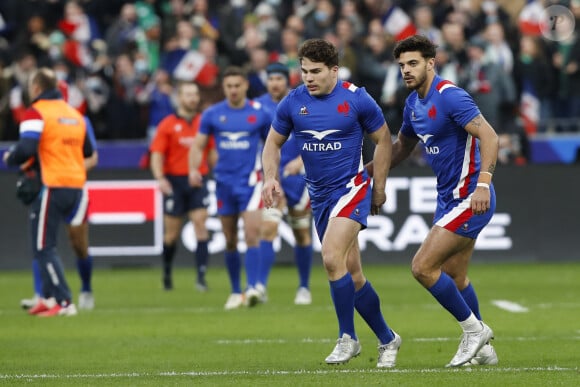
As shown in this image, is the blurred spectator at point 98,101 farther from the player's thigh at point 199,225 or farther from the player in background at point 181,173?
the player's thigh at point 199,225

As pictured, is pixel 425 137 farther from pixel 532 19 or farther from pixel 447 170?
pixel 532 19

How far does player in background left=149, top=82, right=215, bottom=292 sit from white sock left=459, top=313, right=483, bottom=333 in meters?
7.95

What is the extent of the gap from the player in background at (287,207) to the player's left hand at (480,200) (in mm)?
6173

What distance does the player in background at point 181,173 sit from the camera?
17203 millimetres

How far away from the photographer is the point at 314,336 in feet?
39.4

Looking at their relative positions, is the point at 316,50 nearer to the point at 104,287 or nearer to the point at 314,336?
the point at 314,336

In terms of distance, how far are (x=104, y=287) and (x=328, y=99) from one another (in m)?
8.59

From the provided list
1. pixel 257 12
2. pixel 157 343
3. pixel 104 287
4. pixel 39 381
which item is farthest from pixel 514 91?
pixel 39 381

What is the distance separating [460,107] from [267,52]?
13173 millimetres

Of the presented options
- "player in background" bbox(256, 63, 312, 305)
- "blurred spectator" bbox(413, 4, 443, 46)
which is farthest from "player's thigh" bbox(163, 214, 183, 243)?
"blurred spectator" bbox(413, 4, 443, 46)

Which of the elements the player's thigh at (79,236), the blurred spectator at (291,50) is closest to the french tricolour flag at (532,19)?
the blurred spectator at (291,50)

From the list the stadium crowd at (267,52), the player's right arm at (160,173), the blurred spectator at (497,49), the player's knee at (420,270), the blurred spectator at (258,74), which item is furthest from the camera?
the blurred spectator at (497,49)

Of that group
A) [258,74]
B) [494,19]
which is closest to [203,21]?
[258,74]

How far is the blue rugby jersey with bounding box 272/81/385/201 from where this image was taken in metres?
9.74
